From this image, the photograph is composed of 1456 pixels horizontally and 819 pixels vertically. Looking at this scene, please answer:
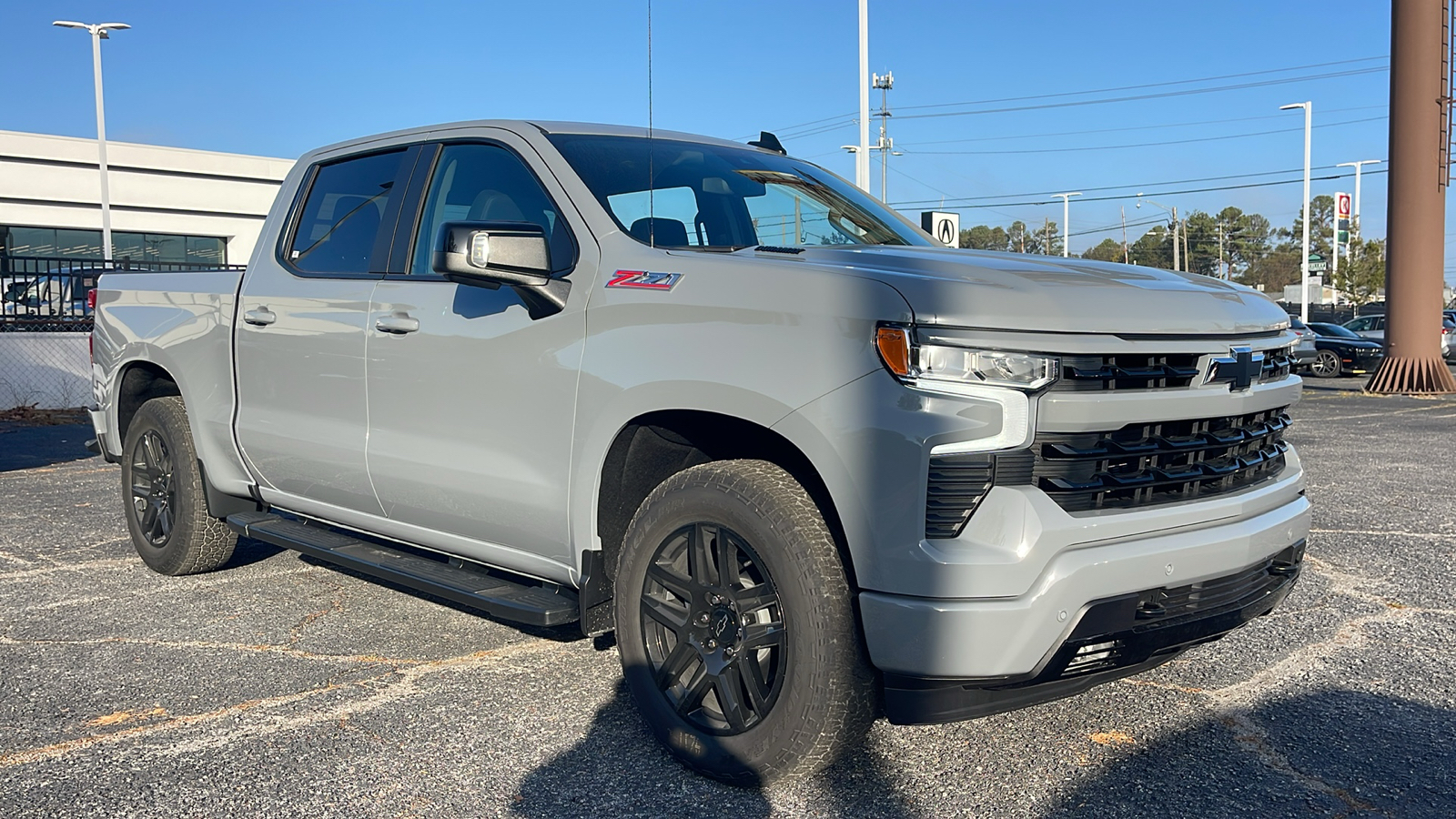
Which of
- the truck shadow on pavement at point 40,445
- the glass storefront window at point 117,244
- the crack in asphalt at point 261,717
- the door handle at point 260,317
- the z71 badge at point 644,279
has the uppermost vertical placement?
the glass storefront window at point 117,244

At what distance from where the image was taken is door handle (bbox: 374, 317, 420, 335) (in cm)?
419

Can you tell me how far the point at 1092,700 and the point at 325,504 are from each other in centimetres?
293

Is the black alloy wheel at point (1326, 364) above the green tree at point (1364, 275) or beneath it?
beneath

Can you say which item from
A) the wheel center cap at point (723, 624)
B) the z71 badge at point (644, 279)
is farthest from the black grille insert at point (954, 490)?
the z71 badge at point (644, 279)

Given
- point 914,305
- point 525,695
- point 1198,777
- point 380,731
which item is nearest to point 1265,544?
point 1198,777

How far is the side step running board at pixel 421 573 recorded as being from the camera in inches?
146

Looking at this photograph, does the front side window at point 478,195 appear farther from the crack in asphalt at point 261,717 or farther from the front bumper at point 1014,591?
the front bumper at point 1014,591

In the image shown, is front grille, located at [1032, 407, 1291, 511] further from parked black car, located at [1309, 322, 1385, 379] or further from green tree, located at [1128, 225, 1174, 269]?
green tree, located at [1128, 225, 1174, 269]

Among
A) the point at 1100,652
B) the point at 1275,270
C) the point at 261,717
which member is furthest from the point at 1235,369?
the point at 1275,270

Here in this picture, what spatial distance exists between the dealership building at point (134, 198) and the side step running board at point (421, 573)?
172 ft

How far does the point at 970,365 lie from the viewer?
113 inches

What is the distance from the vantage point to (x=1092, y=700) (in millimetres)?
3994

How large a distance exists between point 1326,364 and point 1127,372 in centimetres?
2694

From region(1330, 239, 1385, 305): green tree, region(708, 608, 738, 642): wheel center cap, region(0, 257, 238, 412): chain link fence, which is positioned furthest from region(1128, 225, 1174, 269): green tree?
region(708, 608, 738, 642): wheel center cap
